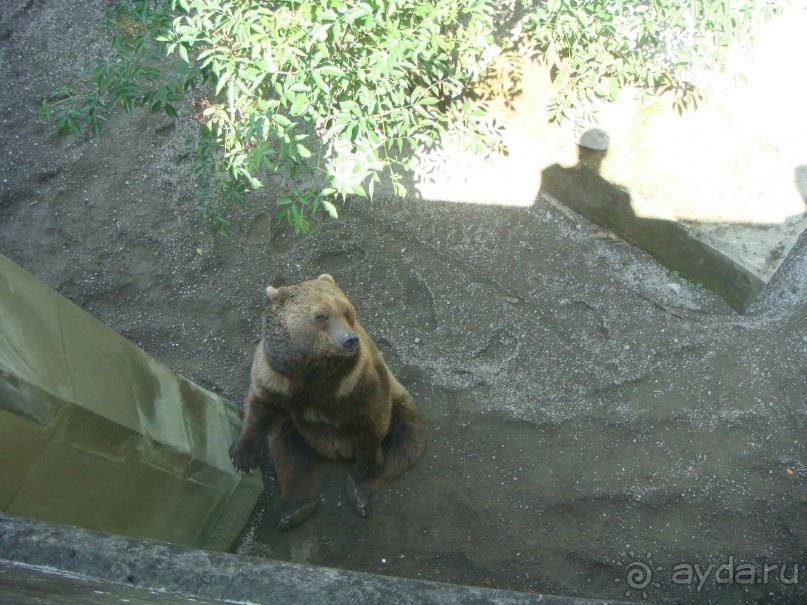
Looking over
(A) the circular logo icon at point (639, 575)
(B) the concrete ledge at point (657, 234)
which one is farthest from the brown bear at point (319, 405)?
(B) the concrete ledge at point (657, 234)

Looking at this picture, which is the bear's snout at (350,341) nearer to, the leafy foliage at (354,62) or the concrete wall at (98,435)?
the leafy foliage at (354,62)

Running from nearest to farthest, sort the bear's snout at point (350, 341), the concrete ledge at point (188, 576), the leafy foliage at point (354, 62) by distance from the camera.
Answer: the concrete ledge at point (188, 576)
the bear's snout at point (350, 341)
the leafy foliage at point (354, 62)

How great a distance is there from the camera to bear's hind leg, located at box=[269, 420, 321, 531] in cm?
392

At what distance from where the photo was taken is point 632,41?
4168 mm

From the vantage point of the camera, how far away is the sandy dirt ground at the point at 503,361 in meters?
3.70

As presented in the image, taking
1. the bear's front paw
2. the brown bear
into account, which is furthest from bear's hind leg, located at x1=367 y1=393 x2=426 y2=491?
the bear's front paw

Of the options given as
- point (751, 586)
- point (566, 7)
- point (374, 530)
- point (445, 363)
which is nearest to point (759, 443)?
point (751, 586)

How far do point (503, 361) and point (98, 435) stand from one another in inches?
91.8

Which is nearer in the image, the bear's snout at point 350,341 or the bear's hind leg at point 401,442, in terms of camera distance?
the bear's snout at point 350,341

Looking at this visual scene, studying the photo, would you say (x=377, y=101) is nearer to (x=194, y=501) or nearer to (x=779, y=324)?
(x=194, y=501)

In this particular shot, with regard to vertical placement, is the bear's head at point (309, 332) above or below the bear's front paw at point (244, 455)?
above

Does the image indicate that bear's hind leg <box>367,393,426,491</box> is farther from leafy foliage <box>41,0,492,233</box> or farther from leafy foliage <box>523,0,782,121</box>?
leafy foliage <box>523,0,782,121</box>

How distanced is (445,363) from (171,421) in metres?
1.66

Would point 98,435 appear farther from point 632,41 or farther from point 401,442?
point 632,41
